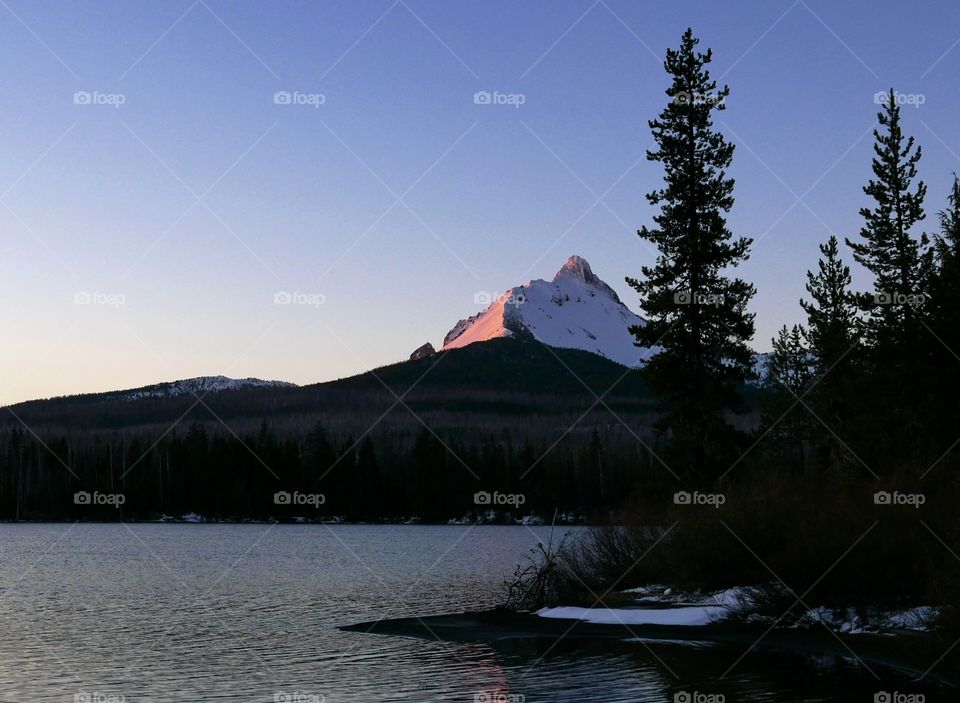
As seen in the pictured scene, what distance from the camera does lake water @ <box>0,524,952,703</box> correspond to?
22.5 m

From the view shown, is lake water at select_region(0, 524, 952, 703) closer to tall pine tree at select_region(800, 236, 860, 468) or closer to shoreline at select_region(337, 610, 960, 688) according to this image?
shoreline at select_region(337, 610, 960, 688)

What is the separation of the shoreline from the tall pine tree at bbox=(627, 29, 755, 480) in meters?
12.2

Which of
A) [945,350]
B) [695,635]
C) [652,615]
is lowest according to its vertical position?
[695,635]

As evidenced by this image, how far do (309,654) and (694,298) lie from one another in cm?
2292

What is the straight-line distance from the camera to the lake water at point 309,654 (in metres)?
22.5

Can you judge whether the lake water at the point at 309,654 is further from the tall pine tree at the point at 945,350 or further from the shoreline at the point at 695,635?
the tall pine tree at the point at 945,350

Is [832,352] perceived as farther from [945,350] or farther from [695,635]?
[695,635]

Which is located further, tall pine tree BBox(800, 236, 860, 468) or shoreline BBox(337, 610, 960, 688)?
tall pine tree BBox(800, 236, 860, 468)

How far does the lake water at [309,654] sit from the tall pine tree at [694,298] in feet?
36.7

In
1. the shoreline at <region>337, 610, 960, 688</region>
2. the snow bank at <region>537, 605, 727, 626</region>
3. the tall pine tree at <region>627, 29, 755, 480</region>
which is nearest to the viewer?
the shoreline at <region>337, 610, 960, 688</region>

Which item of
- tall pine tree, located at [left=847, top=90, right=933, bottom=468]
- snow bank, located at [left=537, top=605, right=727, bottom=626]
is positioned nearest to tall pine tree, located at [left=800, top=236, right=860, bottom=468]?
tall pine tree, located at [left=847, top=90, right=933, bottom=468]

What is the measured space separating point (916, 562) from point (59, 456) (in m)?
141

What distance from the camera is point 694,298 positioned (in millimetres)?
44344

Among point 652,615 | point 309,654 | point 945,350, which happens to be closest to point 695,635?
point 652,615
